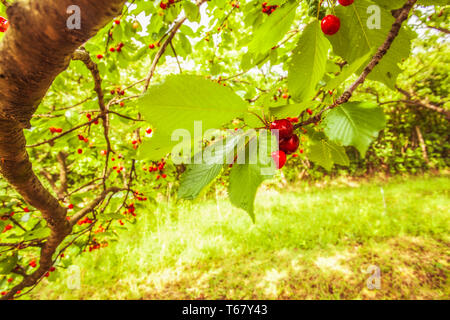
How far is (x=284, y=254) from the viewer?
3.80 m

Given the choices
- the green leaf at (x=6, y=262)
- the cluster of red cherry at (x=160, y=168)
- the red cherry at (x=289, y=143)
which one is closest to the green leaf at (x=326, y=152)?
the red cherry at (x=289, y=143)

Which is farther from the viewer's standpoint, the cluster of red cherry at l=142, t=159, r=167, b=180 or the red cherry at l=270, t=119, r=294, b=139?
the cluster of red cherry at l=142, t=159, r=167, b=180

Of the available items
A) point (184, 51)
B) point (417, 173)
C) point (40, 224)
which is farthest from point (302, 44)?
point (417, 173)

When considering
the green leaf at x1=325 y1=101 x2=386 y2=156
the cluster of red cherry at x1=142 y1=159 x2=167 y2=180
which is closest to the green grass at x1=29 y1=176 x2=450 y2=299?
the cluster of red cherry at x1=142 y1=159 x2=167 y2=180

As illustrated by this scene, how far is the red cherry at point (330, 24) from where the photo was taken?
63cm

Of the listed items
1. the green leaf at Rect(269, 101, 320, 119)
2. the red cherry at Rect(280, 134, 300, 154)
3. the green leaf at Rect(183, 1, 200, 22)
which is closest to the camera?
the green leaf at Rect(269, 101, 320, 119)

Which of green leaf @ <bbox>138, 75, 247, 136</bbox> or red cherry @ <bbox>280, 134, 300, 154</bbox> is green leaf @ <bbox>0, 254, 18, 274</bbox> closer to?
green leaf @ <bbox>138, 75, 247, 136</bbox>

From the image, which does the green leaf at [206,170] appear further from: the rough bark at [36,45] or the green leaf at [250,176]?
the rough bark at [36,45]

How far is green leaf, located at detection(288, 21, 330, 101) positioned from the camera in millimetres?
625

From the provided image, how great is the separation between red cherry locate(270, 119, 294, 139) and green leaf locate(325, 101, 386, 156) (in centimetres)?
9

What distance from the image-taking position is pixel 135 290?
3.25 m

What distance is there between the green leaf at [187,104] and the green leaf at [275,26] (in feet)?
1.25

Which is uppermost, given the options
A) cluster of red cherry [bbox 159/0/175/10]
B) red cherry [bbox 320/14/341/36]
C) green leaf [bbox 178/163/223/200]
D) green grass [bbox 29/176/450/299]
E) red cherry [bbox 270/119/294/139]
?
cluster of red cherry [bbox 159/0/175/10]
